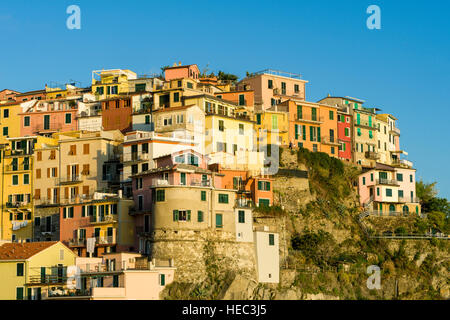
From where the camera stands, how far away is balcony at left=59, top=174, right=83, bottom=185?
93.1 m

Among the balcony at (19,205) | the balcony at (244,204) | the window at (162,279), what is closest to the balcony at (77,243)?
the balcony at (19,205)

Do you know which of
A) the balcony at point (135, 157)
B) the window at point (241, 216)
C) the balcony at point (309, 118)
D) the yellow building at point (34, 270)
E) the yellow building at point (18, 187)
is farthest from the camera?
the balcony at point (309, 118)

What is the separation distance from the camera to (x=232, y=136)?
317ft

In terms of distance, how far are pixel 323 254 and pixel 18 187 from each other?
34.5m

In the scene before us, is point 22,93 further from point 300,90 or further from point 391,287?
point 391,287

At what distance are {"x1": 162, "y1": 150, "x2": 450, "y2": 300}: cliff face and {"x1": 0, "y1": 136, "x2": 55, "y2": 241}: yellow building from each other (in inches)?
999

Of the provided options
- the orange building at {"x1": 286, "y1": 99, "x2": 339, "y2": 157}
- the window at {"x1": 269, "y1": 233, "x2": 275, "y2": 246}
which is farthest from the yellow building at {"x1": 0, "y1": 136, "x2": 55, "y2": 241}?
the orange building at {"x1": 286, "y1": 99, "x2": 339, "y2": 157}

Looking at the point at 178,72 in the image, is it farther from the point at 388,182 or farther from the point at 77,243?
the point at 77,243

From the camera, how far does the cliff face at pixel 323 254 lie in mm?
79688

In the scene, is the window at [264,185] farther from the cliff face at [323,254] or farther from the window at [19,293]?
the window at [19,293]

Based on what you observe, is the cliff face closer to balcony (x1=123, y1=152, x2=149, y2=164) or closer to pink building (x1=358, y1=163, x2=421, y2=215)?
pink building (x1=358, y1=163, x2=421, y2=215)

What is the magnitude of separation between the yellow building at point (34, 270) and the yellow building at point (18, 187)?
13.1m

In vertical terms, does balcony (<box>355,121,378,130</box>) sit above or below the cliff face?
above
